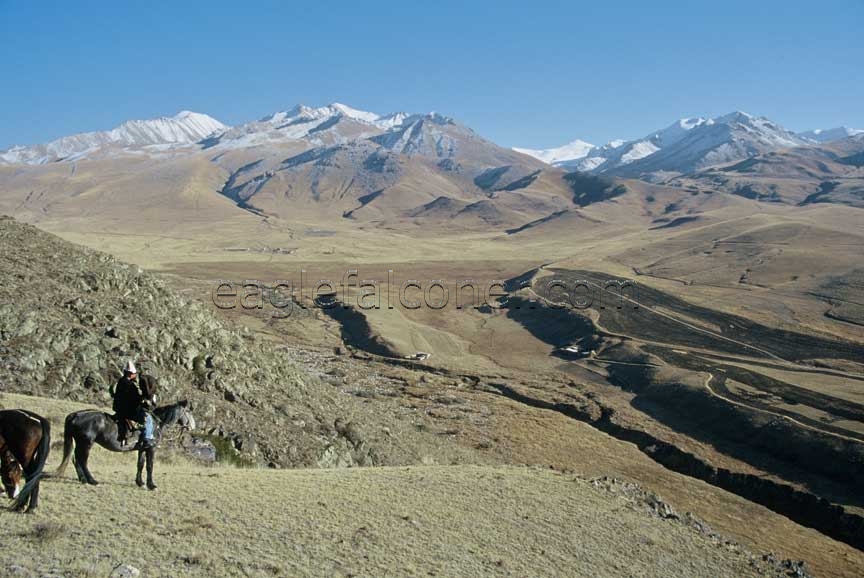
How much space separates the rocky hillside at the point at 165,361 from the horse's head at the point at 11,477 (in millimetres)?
10108

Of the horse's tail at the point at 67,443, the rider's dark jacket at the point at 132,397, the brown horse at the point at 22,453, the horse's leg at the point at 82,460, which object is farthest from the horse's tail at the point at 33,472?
the rider's dark jacket at the point at 132,397

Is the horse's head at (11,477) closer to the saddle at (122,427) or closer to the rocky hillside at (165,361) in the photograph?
the saddle at (122,427)

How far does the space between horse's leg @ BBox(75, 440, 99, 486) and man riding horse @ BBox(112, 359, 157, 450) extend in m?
0.66

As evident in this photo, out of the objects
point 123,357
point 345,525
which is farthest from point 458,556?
point 123,357

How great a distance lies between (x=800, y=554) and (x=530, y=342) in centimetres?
4221

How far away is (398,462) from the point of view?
2581cm

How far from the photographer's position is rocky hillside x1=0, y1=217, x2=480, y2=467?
21.0 m

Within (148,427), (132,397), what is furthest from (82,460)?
(132,397)

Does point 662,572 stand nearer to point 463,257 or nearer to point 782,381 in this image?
point 782,381

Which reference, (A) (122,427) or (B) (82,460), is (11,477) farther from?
(A) (122,427)

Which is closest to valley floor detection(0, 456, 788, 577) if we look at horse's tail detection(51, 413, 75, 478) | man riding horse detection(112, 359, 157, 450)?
horse's tail detection(51, 413, 75, 478)

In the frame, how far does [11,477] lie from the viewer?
10336mm

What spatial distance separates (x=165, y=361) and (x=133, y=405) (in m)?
12.3

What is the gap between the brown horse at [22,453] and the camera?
1015 cm
